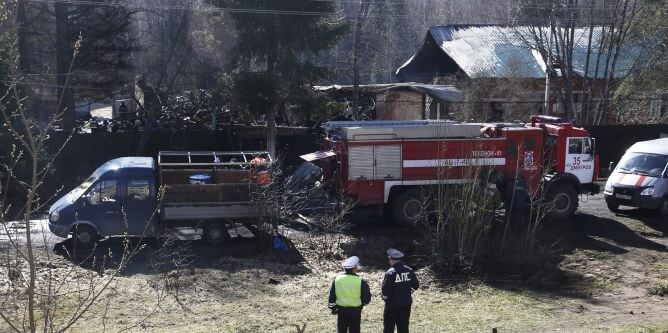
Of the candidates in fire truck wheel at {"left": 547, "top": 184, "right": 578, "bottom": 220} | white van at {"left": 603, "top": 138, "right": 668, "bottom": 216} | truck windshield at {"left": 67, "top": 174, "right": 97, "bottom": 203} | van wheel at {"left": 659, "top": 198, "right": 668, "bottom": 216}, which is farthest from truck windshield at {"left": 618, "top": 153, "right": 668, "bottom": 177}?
truck windshield at {"left": 67, "top": 174, "right": 97, "bottom": 203}

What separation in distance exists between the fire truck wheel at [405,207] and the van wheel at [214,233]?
491 cm

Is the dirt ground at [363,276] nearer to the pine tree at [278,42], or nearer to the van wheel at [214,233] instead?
the van wheel at [214,233]

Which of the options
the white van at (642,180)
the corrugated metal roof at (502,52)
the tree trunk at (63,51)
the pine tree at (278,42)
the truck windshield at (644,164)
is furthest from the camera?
the corrugated metal roof at (502,52)

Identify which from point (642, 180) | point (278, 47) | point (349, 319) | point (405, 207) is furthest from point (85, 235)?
point (642, 180)

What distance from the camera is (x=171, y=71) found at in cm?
3544

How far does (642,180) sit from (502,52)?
19.5 meters

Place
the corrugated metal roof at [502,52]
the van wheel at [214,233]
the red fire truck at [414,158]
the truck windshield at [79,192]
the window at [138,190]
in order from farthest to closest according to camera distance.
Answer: the corrugated metal roof at [502,52]
the red fire truck at [414,158]
the van wheel at [214,233]
the window at [138,190]
the truck windshield at [79,192]

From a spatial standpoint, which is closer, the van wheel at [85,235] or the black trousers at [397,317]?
the black trousers at [397,317]

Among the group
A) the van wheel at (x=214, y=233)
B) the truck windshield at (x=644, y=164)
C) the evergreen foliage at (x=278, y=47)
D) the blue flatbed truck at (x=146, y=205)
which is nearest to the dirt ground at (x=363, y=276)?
the van wheel at (x=214, y=233)

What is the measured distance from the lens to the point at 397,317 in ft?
31.1

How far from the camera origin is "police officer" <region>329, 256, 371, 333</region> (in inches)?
355

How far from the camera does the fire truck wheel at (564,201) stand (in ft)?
65.7

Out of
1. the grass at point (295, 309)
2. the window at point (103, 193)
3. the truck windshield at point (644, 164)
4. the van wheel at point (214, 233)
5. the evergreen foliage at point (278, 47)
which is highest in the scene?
the evergreen foliage at point (278, 47)

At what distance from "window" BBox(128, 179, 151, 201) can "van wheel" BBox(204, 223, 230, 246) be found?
1598 millimetres
